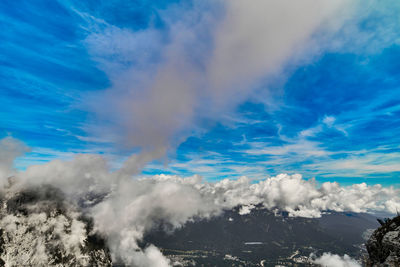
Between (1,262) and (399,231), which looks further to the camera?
(1,262)

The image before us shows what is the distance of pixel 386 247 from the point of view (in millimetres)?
32594

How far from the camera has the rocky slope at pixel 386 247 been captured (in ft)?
99.5

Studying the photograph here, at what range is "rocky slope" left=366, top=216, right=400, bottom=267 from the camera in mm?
30342

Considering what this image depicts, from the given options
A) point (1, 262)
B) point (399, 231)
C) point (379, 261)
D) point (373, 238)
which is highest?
point (399, 231)

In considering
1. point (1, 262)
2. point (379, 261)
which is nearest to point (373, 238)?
point (379, 261)

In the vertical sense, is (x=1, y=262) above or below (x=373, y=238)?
below

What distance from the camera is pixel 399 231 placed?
3219 cm

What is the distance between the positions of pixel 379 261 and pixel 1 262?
315321mm

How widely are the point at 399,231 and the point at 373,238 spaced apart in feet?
22.5

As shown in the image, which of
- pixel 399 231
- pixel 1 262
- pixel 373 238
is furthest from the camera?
pixel 1 262

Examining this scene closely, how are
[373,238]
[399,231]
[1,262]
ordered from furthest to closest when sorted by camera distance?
1. [1,262]
2. [373,238]
3. [399,231]

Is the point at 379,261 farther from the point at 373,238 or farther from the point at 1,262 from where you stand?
the point at 1,262

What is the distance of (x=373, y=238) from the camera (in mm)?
37562

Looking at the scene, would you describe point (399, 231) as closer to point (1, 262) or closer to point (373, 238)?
point (373, 238)
